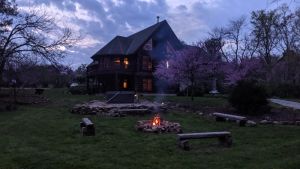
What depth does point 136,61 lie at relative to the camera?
47.5m

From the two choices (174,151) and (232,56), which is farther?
(232,56)

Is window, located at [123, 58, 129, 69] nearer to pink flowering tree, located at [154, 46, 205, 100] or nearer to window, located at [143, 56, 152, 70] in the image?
window, located at [143, 56, 152, 70]

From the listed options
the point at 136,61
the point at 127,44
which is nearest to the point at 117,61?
the point at 136,61

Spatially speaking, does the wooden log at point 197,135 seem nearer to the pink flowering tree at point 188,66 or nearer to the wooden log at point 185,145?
the wooden log at point 185,145

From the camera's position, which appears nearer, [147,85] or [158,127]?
[158,127]

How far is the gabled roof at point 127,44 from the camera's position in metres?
47.2

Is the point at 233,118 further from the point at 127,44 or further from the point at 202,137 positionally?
the point at 127,44

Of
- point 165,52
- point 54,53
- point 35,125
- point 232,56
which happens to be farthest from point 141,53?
point 35,125

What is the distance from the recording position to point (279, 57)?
201ft

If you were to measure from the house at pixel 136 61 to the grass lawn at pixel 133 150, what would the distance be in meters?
32.5

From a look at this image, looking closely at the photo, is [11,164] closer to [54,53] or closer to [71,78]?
[54,53]

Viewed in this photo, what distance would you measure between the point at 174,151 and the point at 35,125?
25.1 ft

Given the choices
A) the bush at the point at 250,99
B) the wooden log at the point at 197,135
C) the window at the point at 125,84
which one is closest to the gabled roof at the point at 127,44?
the window at the point at 125,84

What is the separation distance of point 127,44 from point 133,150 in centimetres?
4133
